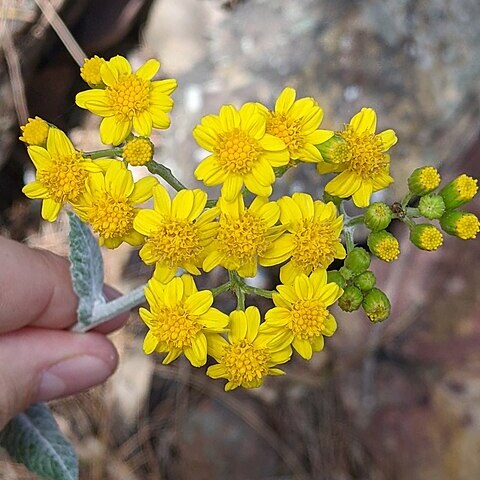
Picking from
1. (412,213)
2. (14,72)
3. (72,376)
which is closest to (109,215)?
(412,213)

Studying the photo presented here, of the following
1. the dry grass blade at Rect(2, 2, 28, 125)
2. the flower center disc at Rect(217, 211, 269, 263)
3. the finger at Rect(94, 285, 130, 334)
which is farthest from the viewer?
the dry grass blade at Rect(2, 2, 28, 125)

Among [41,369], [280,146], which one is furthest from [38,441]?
[280,146]

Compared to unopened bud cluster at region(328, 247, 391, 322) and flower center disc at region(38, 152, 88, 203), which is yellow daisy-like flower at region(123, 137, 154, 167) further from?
unopened bud cluster at region(328, 247, 391, 322)

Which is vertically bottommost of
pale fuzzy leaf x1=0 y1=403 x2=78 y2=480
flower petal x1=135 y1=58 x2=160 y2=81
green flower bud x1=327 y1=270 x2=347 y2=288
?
pale fuzzy leaf x1=0 y1=403 x2=78 y2=480

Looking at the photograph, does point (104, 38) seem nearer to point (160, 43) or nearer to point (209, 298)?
point (160, 43)

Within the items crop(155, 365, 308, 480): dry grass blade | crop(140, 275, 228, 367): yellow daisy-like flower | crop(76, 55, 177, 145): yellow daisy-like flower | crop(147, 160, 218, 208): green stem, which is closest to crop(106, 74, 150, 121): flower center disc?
crop(76, 55, 177, 145): yellow daisy-like flower
